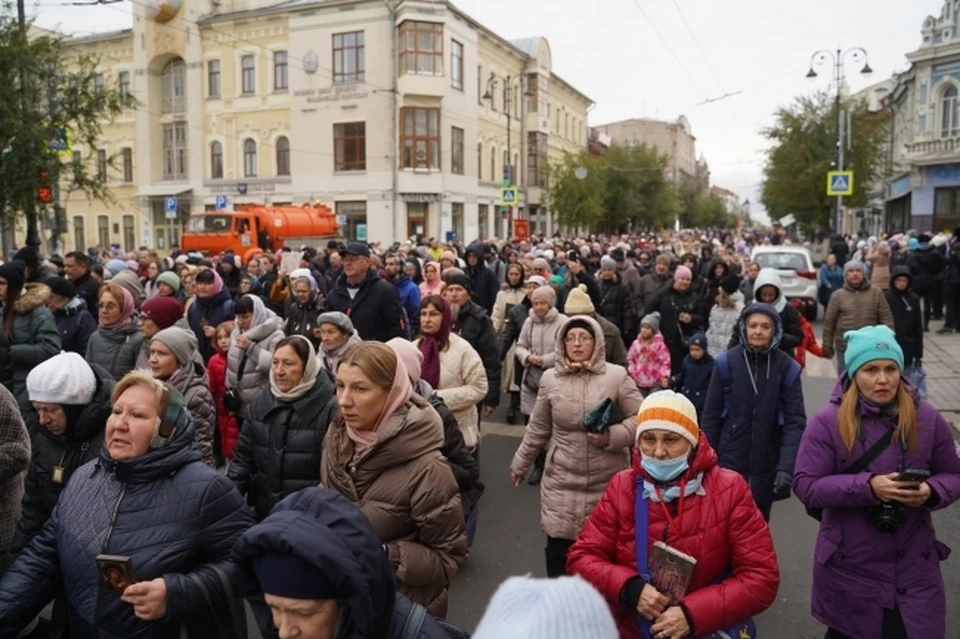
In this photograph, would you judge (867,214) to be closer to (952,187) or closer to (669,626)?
(952,187)

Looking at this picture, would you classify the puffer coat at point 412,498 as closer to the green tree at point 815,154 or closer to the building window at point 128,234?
the green tree at point 815,154

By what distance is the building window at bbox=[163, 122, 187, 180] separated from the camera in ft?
148

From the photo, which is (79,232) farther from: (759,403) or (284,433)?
(759,403)

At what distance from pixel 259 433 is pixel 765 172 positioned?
34275 mm

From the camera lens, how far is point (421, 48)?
40188 mm

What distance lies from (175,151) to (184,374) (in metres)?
44.5

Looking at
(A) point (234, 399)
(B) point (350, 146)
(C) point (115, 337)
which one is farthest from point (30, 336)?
(B) point (350, 146)

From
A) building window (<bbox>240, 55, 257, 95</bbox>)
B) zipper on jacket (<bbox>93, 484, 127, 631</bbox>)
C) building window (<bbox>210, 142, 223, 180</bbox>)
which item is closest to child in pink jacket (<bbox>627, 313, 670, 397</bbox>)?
zipper on jacket (<bbox>93, 484, 127, 631</bbox>)

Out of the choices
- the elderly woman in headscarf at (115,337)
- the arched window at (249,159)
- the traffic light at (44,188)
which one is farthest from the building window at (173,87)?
the elderly woman in headscarf at (115,337)

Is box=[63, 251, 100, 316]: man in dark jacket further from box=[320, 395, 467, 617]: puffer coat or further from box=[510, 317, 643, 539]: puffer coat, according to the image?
box=[320, 395, 467, 617]: puffer coat

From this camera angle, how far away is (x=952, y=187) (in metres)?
38.7

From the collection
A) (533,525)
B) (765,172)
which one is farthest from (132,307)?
(765,172)

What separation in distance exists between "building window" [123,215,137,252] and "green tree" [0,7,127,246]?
3450 cm

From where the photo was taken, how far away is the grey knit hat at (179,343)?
16.1 feet
